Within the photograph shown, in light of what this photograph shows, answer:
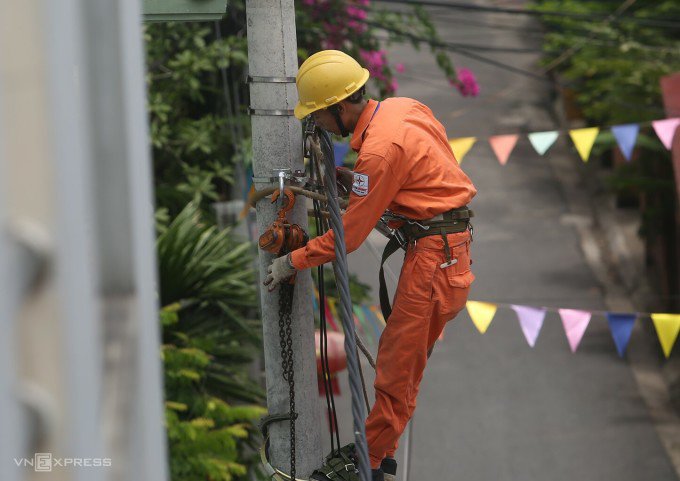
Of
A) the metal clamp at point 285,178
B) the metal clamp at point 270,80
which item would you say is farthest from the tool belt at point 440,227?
the metal clamp at point 270,80

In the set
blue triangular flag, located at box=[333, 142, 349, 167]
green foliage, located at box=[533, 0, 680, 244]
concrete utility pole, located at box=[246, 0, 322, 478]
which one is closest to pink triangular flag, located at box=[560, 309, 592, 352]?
blue triangular flag, located at box=[333, 142, 349, 167]

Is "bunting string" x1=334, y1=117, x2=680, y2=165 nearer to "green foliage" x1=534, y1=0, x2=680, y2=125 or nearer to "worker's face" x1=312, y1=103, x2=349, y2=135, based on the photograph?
"worker's face" x1=312, y1=103, x2=349, y2=135

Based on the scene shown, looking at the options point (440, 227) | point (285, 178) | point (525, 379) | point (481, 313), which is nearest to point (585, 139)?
point (481, 313)

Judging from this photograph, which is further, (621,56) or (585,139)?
(621,56)

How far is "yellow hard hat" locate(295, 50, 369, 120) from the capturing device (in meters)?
4.10

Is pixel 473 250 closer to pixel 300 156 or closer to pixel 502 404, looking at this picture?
pixel 502 404

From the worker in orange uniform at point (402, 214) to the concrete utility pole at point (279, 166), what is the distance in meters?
Answer: 0.17

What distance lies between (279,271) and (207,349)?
364cm

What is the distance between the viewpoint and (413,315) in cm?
415

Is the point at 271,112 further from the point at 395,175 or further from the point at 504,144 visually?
the point at 504,144

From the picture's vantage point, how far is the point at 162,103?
9891 mm

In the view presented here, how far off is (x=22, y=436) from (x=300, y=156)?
336 centimetres

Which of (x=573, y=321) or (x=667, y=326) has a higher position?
(x=573, y=321)

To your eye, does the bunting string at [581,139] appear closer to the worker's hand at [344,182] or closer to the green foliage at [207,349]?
the green foliage at [207,349]
